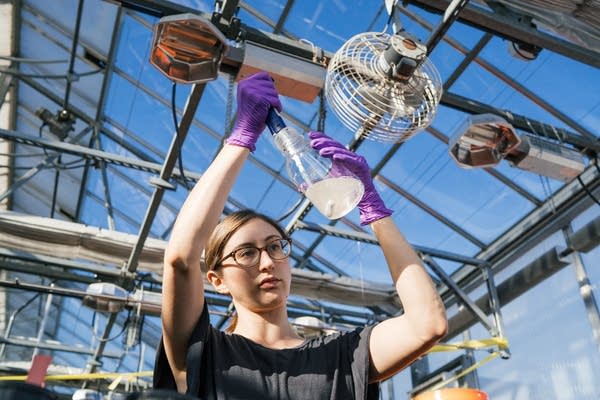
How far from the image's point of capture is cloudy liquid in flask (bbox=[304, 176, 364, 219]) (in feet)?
4.12

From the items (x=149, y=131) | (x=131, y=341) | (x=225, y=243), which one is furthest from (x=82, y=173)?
(x=225, y=243)

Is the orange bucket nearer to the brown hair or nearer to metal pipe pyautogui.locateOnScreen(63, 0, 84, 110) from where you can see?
the brown hair

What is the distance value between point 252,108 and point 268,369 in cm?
51

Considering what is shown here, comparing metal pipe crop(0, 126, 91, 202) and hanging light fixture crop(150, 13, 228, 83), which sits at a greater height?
metal pipe crop(0, 126, 91, 202)

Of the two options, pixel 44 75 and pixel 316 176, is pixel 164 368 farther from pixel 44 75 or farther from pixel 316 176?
pixel 44 75

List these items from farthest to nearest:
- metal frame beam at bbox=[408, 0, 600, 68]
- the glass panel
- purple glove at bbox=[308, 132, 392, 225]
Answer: the glass panel < metal frame beam at bbox=[408, 0, 600, 68] < purple glove at bbox=[308, 132, 392, 225]

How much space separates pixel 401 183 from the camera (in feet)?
17.9

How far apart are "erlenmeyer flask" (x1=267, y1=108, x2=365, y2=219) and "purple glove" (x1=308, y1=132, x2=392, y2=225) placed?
16mm

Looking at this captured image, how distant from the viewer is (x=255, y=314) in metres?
1.29

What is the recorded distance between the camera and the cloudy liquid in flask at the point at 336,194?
1256mm

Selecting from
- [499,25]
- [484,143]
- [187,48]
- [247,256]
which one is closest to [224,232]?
[247,256]

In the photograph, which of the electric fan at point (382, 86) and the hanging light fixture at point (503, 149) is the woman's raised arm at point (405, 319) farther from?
the hanging light fixture at point (503, 149)

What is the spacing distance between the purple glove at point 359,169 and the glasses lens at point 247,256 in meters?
0.24

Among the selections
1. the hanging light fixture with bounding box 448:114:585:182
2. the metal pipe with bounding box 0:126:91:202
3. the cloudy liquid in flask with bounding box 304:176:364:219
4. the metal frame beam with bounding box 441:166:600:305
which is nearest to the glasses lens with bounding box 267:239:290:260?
the cloudy liquid in flask with bounding box 304:176:364:219
